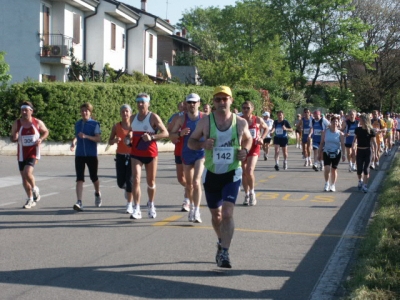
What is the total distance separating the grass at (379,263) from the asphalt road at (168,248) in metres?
0.26

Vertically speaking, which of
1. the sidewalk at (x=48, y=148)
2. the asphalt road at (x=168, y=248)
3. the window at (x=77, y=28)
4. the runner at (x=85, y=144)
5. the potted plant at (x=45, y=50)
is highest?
the window at (x=77, y=28)

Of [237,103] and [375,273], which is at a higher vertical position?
[237,103]

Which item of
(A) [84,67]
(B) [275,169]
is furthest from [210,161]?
(A) [84,67]

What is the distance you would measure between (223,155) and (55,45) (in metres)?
26.0

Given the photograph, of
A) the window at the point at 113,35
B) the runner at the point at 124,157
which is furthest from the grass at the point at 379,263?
the window at the point at 113,35

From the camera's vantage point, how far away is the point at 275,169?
74.4ft

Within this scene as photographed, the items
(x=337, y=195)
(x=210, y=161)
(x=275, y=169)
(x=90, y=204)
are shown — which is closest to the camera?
(x=210, y=161)

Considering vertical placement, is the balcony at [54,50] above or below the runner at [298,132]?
above

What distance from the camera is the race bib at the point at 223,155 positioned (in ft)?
25.6

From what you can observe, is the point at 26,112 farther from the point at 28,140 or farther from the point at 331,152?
the point at 331,152

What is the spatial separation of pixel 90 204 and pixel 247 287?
21.4 feet

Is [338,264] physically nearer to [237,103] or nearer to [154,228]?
[154,228]

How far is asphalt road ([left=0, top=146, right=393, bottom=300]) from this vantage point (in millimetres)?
7023

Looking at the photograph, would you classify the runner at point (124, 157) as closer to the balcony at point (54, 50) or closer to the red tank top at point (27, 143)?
the red tank top at point (27, 143)
